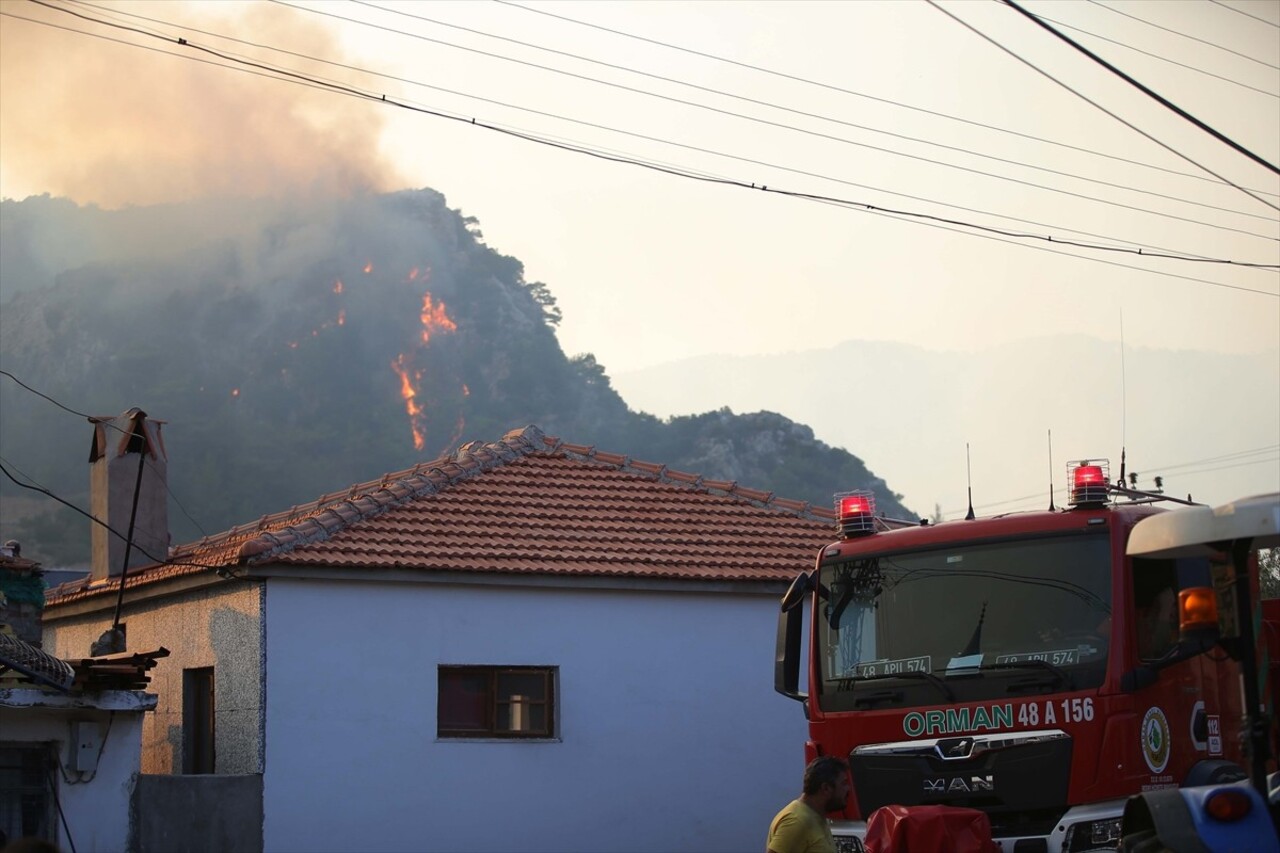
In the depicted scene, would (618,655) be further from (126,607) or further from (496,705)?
(126,607)

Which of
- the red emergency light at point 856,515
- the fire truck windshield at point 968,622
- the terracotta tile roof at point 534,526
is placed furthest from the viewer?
the terracotta tile roof at point 534,526

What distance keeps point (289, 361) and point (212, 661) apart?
114511mm

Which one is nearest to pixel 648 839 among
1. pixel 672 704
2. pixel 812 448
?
pixel 672 704

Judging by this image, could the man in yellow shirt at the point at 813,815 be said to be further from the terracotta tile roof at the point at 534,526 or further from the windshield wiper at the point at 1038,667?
the terracotta tile roof at the point at 534,526

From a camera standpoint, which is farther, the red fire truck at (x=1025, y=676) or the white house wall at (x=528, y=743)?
the white house wall at (x=528, y=743)

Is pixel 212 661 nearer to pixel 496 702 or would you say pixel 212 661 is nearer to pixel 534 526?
pixel 496 702

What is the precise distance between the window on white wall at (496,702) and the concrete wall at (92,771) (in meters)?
3.12

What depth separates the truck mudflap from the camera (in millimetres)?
9031

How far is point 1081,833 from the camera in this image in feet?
29.9

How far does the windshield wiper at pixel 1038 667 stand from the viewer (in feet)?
30.8

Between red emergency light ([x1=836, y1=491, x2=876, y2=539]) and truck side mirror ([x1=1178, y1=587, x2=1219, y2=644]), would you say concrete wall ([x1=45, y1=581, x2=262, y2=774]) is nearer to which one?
red emergency light ([x1=836, y1=491, x2=876, y2=539])

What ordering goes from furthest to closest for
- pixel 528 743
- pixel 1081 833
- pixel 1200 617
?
pixel 528 743
pixel 1081 833
pixel 1200 617

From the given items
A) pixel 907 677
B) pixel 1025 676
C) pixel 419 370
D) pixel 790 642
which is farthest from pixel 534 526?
pixel 419 370

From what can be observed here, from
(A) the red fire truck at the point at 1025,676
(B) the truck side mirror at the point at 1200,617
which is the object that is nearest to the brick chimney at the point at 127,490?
(A) the red fire truck at the point at 1025,676
